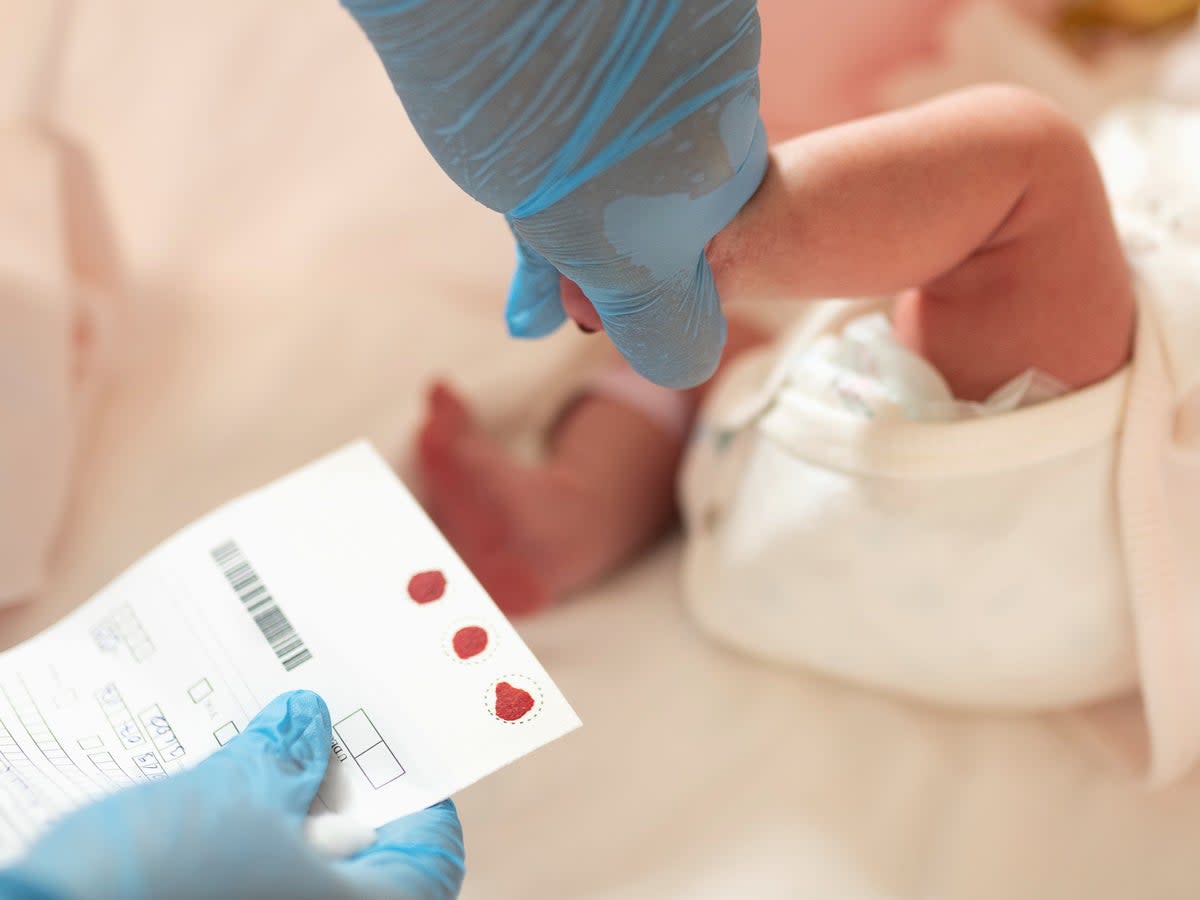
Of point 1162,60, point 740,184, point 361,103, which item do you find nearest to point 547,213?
point 740,184

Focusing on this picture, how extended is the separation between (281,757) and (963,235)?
424mm

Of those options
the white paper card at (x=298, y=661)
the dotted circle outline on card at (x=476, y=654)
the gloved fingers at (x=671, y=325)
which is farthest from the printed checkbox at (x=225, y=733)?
the gloved fingers at (x=671, y=325)

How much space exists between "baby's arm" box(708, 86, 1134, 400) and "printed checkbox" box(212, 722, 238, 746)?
0.32 metres

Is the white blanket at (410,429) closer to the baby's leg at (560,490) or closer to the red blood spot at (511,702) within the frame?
the baby's leg at (560,490)

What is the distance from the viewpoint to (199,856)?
0.34 metres

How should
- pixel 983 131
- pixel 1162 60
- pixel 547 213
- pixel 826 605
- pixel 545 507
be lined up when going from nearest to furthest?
pixel 547 213
pixel 983 131
pixel 826 605
pixel 545 507
pixel 1162 60

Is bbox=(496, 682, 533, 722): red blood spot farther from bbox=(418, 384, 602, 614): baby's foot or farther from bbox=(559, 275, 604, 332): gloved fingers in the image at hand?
bbox=(418, 384, 602, 614): baby's foot

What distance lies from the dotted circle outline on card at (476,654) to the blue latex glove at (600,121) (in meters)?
0.16

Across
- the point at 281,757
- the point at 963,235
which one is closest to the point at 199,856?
the point at 281,757

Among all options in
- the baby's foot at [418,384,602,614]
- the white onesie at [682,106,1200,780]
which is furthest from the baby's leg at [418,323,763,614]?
the white onesie at [682,106,1200,780]

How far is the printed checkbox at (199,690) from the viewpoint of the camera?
479 mm

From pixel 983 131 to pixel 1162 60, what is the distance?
0.58 metres

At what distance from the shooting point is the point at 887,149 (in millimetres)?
500

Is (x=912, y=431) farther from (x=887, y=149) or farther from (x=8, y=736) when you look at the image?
(x=8, y=736)
